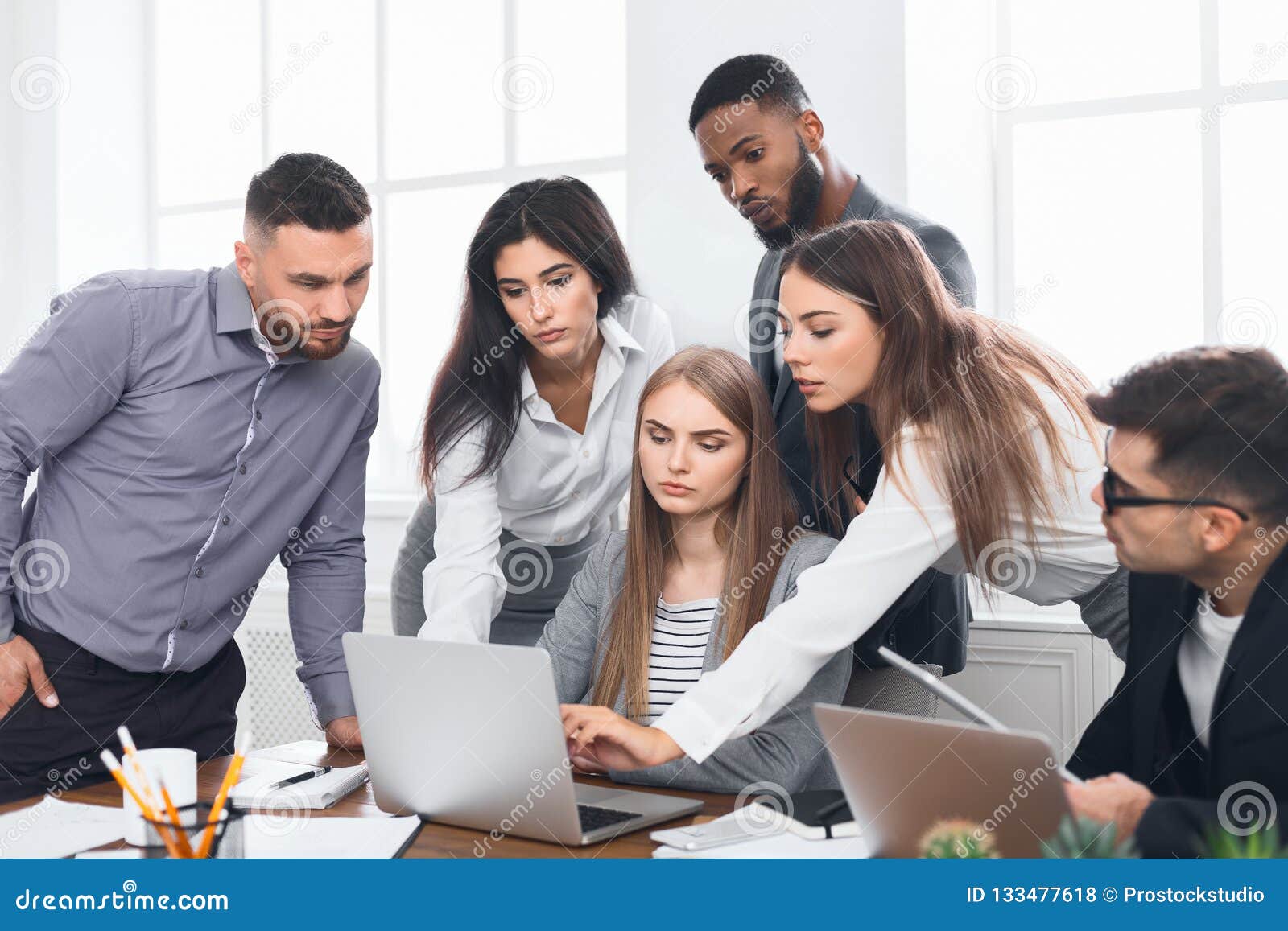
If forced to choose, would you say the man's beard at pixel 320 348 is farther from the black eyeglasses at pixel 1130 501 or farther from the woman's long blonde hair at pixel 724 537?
the black eyeglasses at pixel 1130 501

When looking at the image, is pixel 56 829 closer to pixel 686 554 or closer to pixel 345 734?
pixel 345 734

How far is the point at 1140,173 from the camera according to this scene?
2924 mm

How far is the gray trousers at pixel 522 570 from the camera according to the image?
8.84 feet

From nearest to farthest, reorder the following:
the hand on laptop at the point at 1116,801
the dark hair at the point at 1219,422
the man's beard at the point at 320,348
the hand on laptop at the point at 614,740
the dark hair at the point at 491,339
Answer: the hand on laptop at the point at 1116,801 < the dark hair at the point at 1219,422 < the hand on laptop at the point at 614,740 < the man's beard at the point at 320,348 < the dark hair at the point at 491,339

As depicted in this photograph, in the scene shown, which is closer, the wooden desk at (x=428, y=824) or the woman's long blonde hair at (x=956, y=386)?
the wooden desk at (x=428, y=824)

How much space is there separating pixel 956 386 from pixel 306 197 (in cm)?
113

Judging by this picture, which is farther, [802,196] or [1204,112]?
[1204,112]

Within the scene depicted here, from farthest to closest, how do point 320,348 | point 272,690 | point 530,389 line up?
point 272,690 < point 530,389 < point 320,348

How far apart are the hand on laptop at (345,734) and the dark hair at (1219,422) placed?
49.0 inches

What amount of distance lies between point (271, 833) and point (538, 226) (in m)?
1.22

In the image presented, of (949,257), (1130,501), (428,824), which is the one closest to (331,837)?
(428,824)

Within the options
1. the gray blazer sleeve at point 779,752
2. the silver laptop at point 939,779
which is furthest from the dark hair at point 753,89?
the silver laptop at point 939,779

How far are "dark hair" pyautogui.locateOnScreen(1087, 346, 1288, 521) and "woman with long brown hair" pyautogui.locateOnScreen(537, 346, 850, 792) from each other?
554mm

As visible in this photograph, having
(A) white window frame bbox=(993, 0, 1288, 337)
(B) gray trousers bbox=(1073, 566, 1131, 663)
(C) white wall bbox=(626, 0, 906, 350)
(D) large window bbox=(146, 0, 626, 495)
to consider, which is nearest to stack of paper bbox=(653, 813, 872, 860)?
(B) gray trousers bbox=(1073, 566, 1131, 663)
